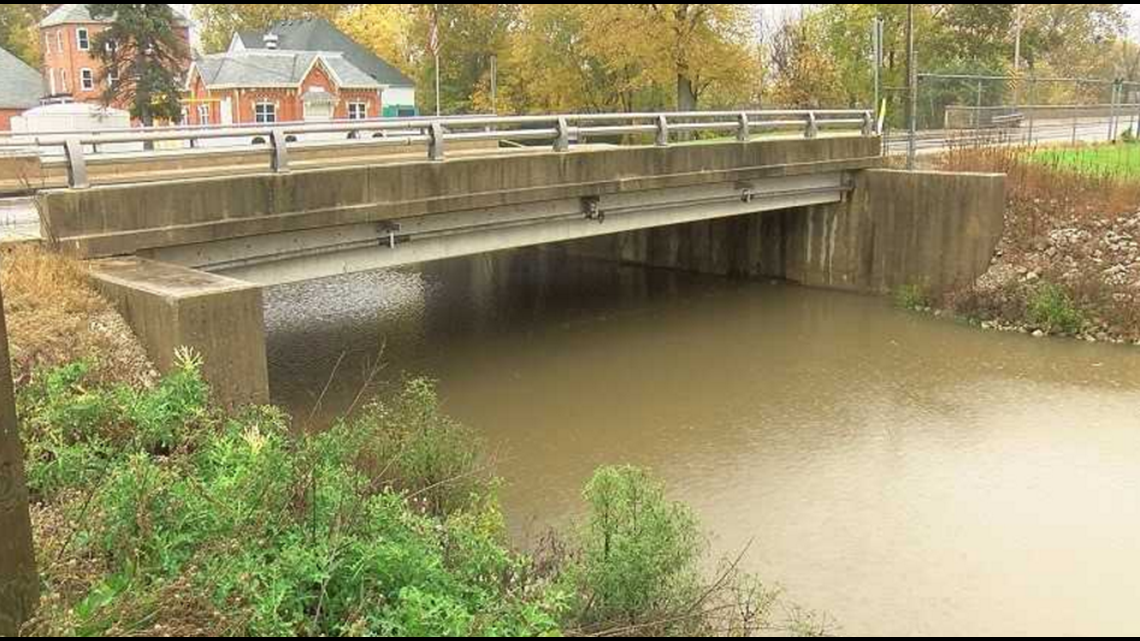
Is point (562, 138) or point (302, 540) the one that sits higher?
point (562, 138)

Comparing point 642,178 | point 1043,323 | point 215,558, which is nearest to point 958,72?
point 1043,323

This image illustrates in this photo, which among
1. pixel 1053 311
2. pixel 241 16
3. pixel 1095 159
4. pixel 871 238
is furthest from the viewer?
pixel 241 16

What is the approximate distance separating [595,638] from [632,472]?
1992 mm

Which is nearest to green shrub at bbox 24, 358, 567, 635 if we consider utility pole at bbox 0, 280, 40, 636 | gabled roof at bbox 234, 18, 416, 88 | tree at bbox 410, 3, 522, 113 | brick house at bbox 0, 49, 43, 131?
utility pole at bbox 0, 280, 40, 636

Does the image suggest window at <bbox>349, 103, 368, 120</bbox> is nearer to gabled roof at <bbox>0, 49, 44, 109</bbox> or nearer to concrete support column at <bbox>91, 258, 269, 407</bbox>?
gabled roof at <bbox>0, 49, 44, 109</bbox>

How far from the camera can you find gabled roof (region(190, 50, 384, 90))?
5338cm

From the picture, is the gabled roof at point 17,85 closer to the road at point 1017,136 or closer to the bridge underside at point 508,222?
the bridge underside at point 508,222

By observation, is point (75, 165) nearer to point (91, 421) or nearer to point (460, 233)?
point (91, 421)

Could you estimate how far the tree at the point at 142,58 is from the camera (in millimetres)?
47062

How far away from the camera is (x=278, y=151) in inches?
457

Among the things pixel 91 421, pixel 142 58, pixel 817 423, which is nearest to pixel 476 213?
pixel 817 423

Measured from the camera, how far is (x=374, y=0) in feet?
248

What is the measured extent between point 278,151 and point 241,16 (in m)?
72.4

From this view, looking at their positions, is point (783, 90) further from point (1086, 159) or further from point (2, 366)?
point (2, 366)
